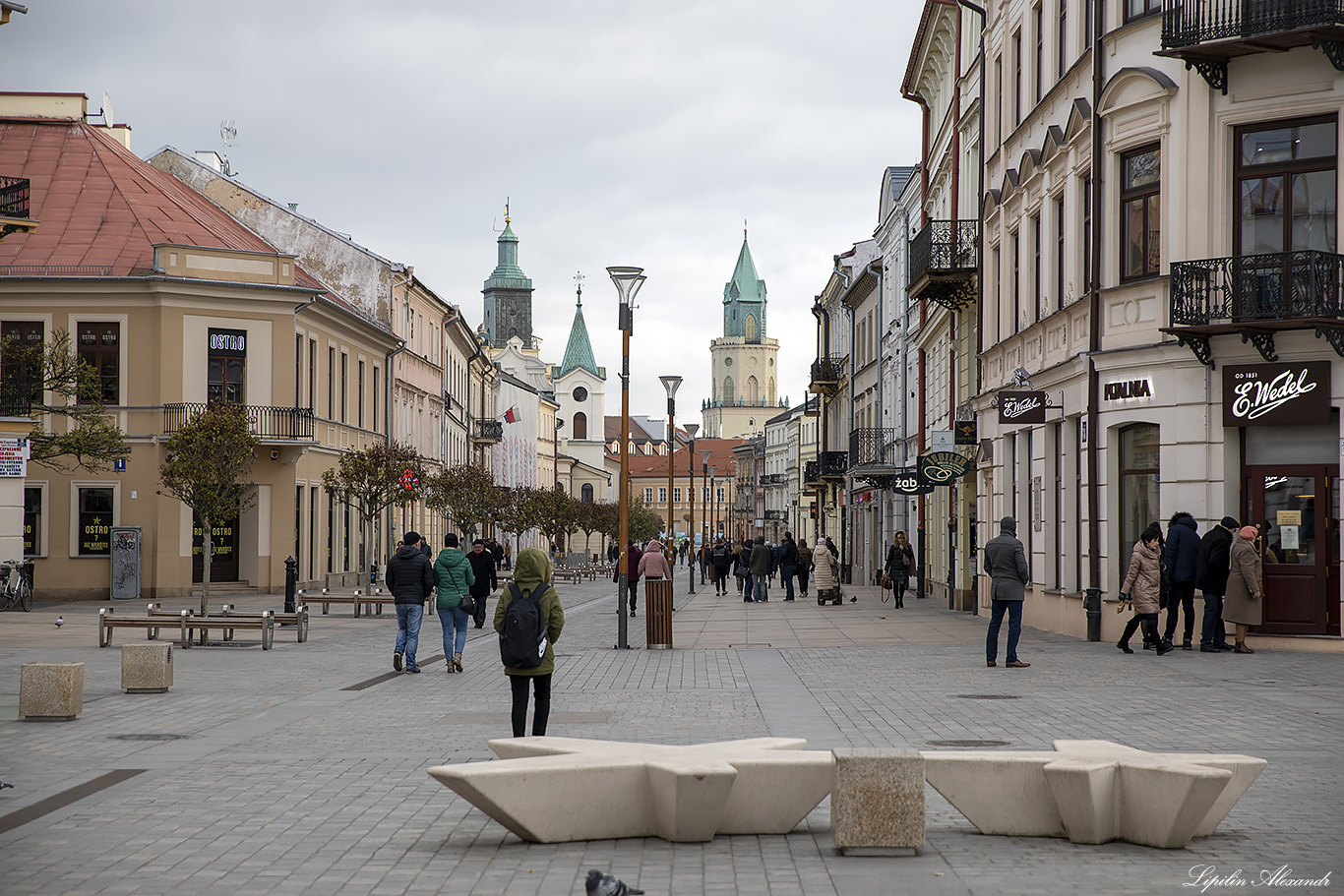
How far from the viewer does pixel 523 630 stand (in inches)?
410

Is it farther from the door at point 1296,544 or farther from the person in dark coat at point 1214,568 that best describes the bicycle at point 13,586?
the door at point 1296,544

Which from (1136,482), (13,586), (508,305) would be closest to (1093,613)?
(1136,482)

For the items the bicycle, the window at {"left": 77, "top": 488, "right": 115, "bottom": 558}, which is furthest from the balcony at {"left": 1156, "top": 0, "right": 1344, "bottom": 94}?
the window at {"left": 77, "top": 488, "right": 115, "bottom": 558}

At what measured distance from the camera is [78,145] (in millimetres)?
42906

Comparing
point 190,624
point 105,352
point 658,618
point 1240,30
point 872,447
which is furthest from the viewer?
point 872,447

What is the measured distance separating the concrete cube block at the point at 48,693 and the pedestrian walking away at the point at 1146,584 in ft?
40.5

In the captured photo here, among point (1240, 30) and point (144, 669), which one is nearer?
point (144, 669)

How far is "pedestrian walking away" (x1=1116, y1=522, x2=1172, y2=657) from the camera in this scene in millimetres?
18484

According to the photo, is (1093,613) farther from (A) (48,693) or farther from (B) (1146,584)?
(A) (48,693)

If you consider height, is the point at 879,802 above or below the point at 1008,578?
below

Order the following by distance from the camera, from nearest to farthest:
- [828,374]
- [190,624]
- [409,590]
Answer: [409,590] < [190,624] < [828,374]

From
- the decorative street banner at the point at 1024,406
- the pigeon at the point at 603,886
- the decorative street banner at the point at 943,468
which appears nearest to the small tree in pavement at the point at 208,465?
the decorative street banner at the point at 1024,406

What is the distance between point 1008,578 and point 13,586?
23.4 meters

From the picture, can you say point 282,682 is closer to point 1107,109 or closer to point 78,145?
point 1107,109
